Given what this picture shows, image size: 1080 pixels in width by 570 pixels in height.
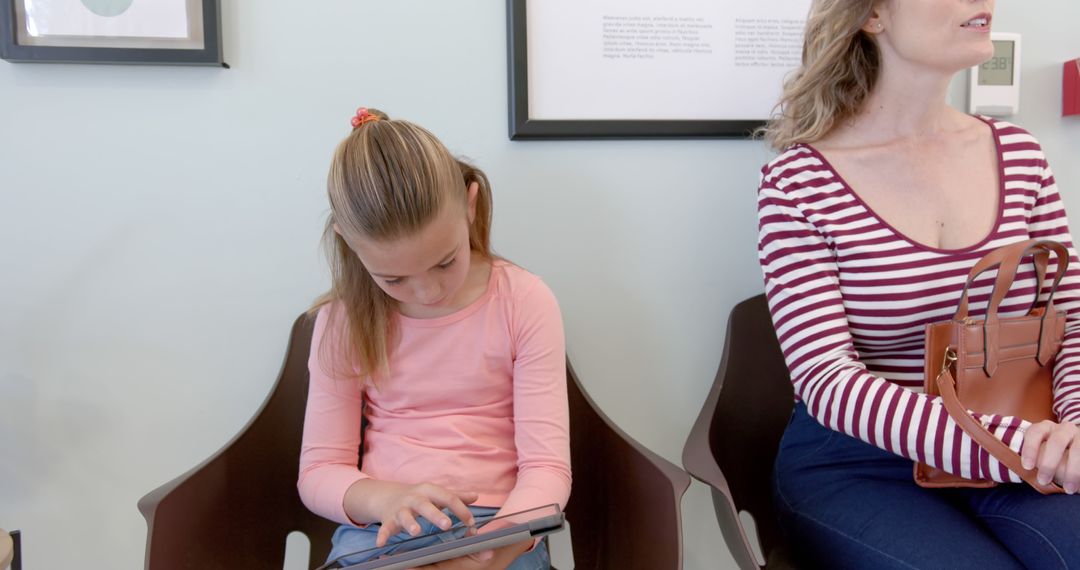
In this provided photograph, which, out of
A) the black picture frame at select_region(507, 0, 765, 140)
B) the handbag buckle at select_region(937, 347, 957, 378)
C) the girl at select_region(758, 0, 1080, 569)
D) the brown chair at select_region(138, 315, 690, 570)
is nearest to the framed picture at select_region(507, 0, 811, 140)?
the black picture frame at select_region(507, 0, 765, 140)

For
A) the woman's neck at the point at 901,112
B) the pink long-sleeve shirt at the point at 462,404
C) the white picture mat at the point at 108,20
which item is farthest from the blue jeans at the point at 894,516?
the white picture mat at the point at 108,20

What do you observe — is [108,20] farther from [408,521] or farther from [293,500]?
[408,521]

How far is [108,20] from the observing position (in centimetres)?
115

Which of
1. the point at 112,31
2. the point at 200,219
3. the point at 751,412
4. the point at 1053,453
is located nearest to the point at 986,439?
the point at 1053,453

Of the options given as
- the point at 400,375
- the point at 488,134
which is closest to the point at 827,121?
the point at 488,134

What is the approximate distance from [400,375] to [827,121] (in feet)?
2.49

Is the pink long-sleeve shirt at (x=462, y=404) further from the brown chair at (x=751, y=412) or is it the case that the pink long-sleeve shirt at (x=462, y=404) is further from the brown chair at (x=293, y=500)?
Answer: the brown chair at (x=751, y=412)

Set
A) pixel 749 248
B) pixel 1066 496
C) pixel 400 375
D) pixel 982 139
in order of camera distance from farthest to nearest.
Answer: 1. pixel 749 248
2. pixel 982 139
3. pixel 400 375
4. pixel 1066 496

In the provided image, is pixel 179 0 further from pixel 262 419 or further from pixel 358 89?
pixel 262 419

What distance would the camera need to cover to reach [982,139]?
1.15 meters

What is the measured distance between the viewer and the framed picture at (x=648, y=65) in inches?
49.2

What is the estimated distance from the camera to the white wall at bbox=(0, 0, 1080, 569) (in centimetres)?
119

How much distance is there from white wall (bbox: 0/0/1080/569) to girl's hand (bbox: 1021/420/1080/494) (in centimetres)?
68

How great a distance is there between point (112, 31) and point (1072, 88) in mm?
1699
